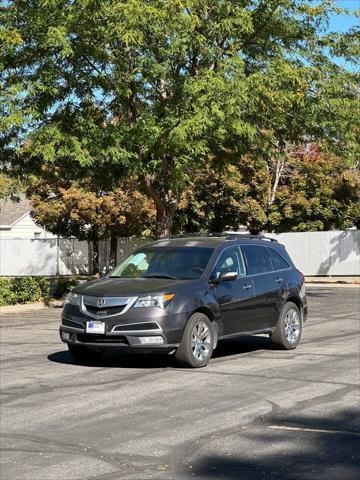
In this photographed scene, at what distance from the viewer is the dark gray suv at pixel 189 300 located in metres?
8.96

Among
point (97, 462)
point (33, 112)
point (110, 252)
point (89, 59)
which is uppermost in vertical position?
point (89, 59)

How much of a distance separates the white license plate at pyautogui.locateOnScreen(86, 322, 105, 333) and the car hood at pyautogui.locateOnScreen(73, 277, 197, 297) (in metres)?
0.39

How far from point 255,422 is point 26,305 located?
14557mm

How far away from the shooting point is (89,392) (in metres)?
7.82

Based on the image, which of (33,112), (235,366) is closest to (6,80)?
(33,112)

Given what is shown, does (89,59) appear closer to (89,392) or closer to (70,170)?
(70,170)

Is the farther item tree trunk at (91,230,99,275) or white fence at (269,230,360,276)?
tree trunk at (91,230,99,275)

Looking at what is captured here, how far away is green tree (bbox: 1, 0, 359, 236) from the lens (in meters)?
15.7

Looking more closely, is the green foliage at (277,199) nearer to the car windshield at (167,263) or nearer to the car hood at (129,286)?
the car windshield at (167,263)

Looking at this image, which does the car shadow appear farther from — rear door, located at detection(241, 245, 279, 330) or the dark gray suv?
rear door, located at detection(241, 245, 279, 330)

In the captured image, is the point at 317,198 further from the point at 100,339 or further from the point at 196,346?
the point at 100,339

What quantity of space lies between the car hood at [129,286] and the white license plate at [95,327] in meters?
0.39

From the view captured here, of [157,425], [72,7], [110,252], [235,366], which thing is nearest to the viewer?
[157,425]

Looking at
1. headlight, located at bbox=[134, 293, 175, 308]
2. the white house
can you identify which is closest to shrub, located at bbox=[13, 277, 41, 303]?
headlight, located at bbox=[134, 293, 175, 308]
